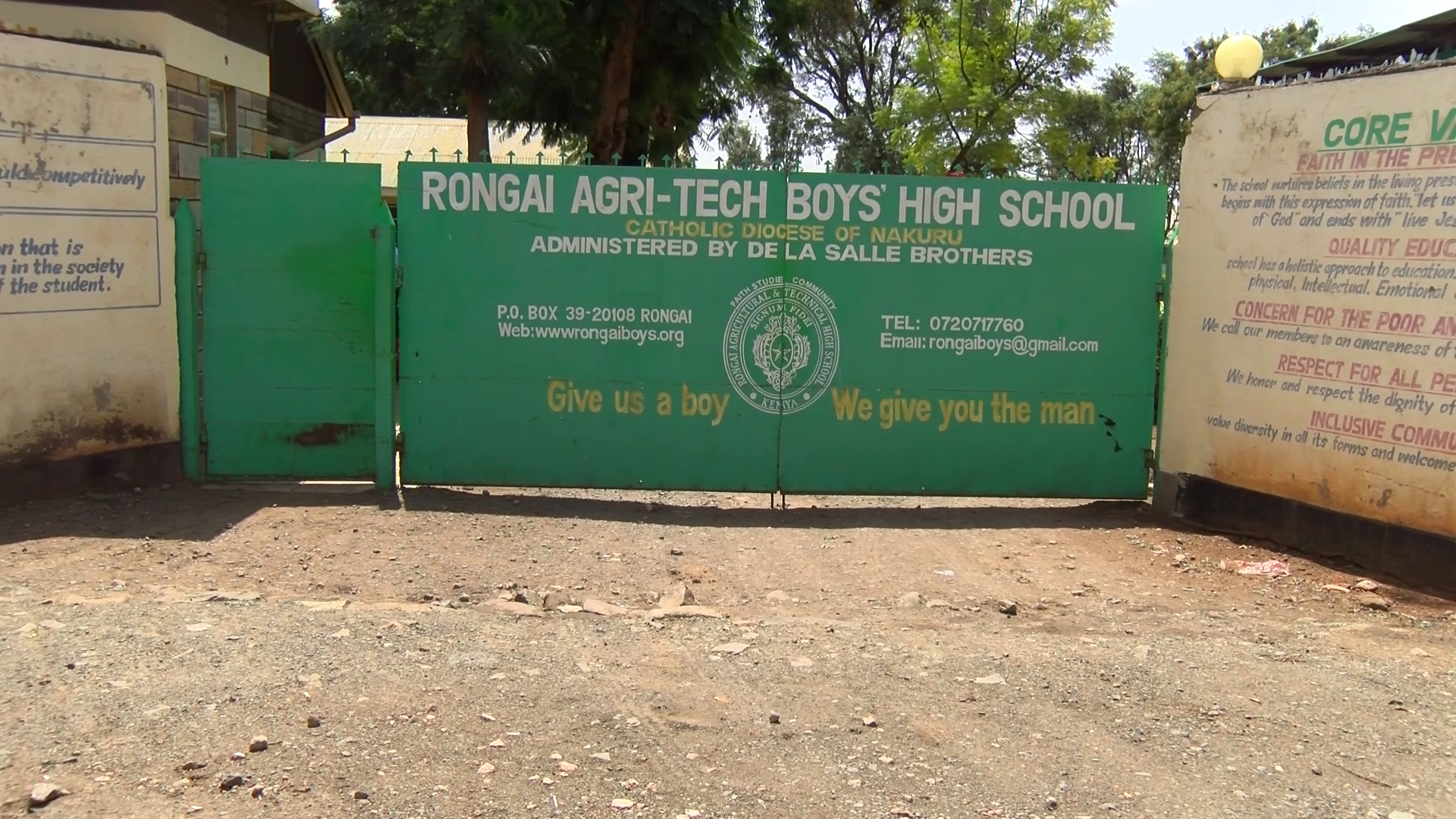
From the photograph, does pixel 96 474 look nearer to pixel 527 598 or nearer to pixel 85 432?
pixel 85 432

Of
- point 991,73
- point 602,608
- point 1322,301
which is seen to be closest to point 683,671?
point 602,608

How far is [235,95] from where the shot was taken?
11.9m

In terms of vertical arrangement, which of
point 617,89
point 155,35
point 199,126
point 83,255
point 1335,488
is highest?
point 617,89

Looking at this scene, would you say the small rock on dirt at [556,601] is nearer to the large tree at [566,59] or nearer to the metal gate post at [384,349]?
the metal gate post at [384,349]

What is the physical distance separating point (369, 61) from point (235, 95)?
4.28m

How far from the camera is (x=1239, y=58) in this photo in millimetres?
6332

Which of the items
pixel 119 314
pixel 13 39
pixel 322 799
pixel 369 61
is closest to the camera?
pixel 322 799

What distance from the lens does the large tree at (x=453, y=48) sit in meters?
13.3

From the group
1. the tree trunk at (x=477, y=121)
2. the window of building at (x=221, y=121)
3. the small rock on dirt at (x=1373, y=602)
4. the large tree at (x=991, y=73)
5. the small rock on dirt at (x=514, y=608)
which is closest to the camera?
the small rock on dirt at (x=514, y=608)

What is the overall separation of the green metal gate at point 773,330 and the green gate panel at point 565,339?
1 centimetres

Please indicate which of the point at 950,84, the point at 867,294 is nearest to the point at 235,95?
the point at 867,294

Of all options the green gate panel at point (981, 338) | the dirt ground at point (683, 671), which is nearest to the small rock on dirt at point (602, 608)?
the dirt ground at point (683, 671)

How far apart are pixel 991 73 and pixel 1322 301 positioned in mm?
18230

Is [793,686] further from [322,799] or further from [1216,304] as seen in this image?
[1216,304]
